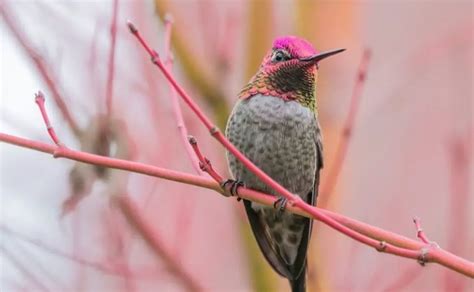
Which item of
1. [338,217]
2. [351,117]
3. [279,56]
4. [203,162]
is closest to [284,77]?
[279,56]

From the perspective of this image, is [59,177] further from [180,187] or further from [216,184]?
[216,184]

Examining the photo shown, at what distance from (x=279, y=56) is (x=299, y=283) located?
3.60 ft

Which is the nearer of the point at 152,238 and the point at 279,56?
the point at 152,238

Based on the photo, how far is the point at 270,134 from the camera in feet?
11.2

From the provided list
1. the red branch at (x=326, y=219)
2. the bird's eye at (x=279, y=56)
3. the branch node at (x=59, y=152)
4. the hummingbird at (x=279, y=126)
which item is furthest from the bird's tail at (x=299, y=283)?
the branch node at (x=59, y=152)

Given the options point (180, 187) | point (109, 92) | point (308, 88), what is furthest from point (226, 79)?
point (109, 92)

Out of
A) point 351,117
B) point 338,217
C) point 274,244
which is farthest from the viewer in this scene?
point 274,244

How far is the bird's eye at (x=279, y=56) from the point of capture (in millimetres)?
3381

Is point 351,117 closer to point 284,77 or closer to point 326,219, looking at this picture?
point 284,77

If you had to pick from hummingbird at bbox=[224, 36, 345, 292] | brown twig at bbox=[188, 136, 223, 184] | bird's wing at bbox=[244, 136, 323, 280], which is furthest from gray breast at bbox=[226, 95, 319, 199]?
brown twig at bbox=[188, 136, 223, 184]

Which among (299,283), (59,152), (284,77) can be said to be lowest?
(299,283)

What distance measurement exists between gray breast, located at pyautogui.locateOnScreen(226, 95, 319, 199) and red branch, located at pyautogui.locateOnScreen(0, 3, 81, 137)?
845mm

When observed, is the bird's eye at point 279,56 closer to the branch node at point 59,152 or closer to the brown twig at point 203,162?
the brown twig at point 203,162

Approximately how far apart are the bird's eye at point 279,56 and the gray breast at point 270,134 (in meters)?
0.18
